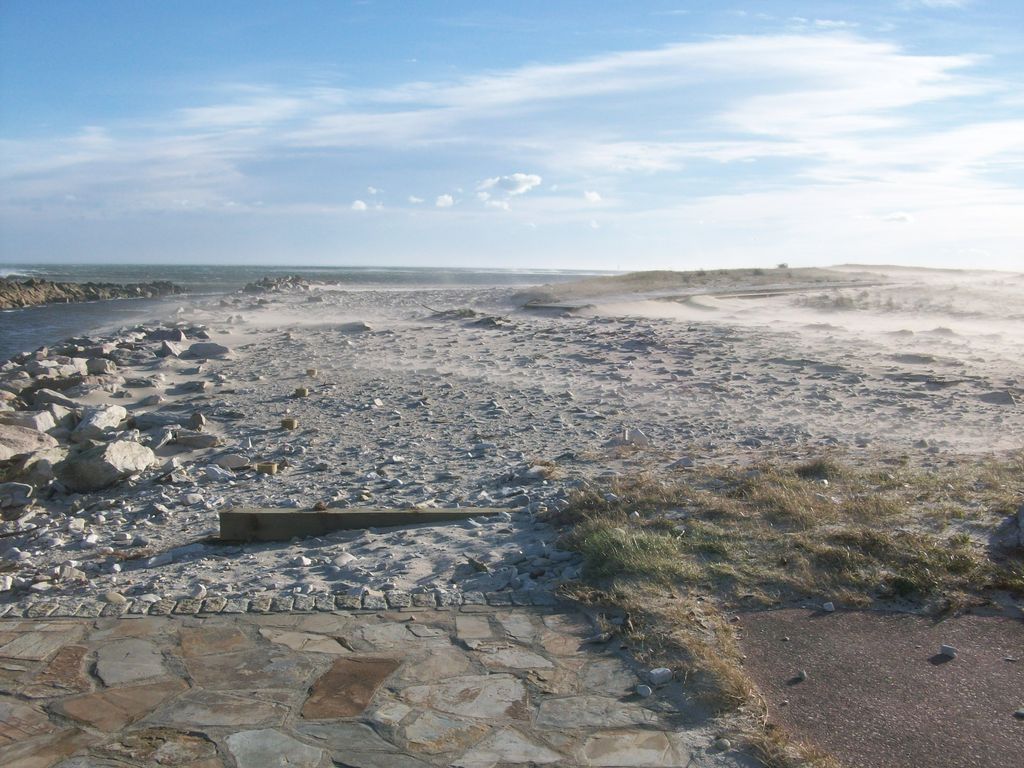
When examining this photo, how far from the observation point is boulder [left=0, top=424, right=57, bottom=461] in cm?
804

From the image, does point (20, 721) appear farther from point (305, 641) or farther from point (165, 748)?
point (305, 641)

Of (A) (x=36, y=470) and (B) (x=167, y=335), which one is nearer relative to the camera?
(A) (x=36, y=470)

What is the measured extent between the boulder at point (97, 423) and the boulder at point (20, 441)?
0.27 metres

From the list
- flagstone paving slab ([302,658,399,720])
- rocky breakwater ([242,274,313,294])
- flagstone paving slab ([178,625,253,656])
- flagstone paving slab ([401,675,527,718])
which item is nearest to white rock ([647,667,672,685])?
flagstone paving slab ([401,675,527,718])

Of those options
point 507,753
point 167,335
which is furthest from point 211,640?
point 167,335

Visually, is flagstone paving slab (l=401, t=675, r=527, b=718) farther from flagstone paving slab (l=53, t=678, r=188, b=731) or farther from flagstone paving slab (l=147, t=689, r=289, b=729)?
flagstone paving slab (l=53, t=678, r=188, b=731)

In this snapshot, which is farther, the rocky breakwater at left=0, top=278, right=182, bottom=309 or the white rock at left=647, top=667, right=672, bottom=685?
the rocky breakwater at left=0, top=278, right=182, bottom=309

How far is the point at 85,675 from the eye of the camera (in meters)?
3.49

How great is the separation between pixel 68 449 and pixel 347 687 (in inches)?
251

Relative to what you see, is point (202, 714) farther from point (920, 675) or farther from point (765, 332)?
point (765, 332)

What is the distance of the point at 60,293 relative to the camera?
37.4 meters

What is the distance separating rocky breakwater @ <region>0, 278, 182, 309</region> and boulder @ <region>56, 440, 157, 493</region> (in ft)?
96.6

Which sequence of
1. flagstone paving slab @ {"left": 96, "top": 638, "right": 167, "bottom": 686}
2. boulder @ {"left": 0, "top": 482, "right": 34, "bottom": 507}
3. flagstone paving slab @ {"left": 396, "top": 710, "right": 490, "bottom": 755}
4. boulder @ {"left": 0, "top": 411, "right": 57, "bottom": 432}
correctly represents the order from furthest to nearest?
1. boulder @ {"left": 0, "top": 411, "right": 57, "bottom": 432}
2. boulder @ {"left": 0, "top": 482, "right": 34, "bottom": 507}
3. flagstone paving slab @ {"left": 96, "top": 638, "right": 167, "bottom": 686}
4. flagstone paving slab @ {"left": 396, "top": 710, "right": 490, "bottom": 755}

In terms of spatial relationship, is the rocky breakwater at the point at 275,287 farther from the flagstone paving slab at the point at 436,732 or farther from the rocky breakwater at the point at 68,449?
the flagstone paving slab at the point at 436,732
